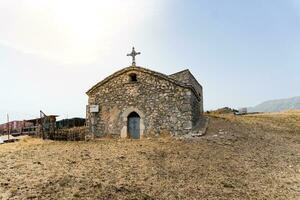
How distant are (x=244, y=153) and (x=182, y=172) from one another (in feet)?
15.2

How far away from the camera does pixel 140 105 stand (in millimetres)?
18672

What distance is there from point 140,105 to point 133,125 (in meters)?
1.38

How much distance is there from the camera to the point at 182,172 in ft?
36.6

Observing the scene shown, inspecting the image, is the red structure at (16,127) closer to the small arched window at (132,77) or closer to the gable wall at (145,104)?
the gable wall at (145,104)

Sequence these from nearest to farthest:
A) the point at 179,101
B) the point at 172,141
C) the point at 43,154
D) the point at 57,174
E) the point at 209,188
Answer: the point at 209,188
the point at 57,174
the point at 43,154
the point at 172,141
the point at 179,101

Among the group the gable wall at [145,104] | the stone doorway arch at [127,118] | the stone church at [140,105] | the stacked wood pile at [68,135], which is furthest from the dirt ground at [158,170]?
the stacked wood pile at [68,135]

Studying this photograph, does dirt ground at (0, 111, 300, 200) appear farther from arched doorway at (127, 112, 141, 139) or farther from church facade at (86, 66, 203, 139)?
arched doorway at (127, 112, 141, 139)

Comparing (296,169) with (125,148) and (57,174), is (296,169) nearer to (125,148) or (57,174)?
(125,148)

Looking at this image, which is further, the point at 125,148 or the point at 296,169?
the point at 125,148

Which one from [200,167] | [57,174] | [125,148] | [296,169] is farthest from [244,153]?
[57,174]

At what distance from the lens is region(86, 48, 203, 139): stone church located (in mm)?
17766

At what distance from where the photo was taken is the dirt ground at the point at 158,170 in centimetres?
932

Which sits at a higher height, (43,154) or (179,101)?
(179,101)

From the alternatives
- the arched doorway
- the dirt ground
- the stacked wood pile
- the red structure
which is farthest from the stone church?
the red structure
